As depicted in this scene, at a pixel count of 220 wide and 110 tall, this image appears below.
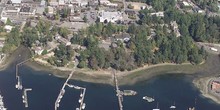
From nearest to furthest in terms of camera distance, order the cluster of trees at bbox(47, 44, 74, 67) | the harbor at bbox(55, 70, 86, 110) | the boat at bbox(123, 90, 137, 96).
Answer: the harbor at bbox(55, 70, 86, 110)
the boat at bbox(123, 90, 137, 96)
the cluster of trees at bbox(47, 44, 74, 67)

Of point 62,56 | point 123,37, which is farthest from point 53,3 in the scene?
point 62,56

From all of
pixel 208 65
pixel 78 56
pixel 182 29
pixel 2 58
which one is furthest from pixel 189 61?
pixel 2 58

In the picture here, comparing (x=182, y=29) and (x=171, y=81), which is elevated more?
(x=182, y=29)

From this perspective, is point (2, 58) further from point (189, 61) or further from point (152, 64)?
point (189, 61)

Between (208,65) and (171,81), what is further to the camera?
(208,65)

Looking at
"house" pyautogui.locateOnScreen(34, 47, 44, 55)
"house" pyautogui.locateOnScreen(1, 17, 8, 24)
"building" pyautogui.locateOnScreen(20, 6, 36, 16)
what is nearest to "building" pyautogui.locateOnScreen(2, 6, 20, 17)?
"building" pyautogui.locateOnScreen(20, 6, 36, 16)

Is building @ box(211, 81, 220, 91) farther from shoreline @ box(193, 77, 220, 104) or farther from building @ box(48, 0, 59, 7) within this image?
building @ box(48, 0, 59, 7)
